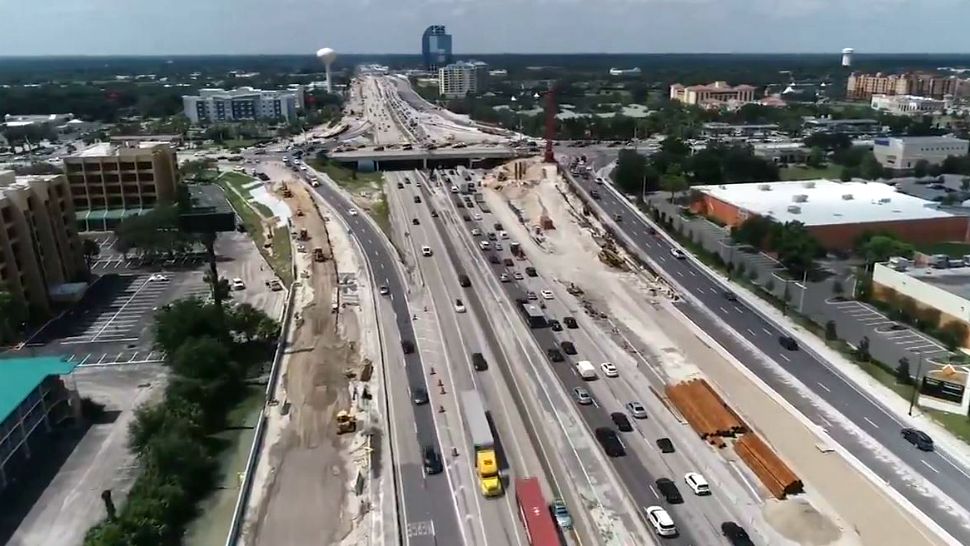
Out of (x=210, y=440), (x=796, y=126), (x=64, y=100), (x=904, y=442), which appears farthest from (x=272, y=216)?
(x=64, y=100)

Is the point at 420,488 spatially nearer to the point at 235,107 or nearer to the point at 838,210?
the point at 838,210

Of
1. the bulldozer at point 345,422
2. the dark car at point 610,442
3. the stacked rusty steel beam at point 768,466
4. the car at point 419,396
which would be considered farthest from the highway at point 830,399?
the bulldozer at point 345,422

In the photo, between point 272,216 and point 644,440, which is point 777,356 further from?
point 272,216

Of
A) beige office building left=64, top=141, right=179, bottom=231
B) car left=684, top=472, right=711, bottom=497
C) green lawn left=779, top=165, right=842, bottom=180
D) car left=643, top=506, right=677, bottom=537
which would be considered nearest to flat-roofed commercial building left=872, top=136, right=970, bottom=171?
green lawn left=779, top=165, right=842, bottom=180

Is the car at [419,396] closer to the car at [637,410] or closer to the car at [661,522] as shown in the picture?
the car at [637,410]

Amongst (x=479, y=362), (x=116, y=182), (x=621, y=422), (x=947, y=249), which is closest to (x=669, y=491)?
(x=621, y=422)

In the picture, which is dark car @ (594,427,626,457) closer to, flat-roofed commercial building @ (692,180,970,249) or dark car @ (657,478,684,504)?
dark car @ (657,478,684,504)
